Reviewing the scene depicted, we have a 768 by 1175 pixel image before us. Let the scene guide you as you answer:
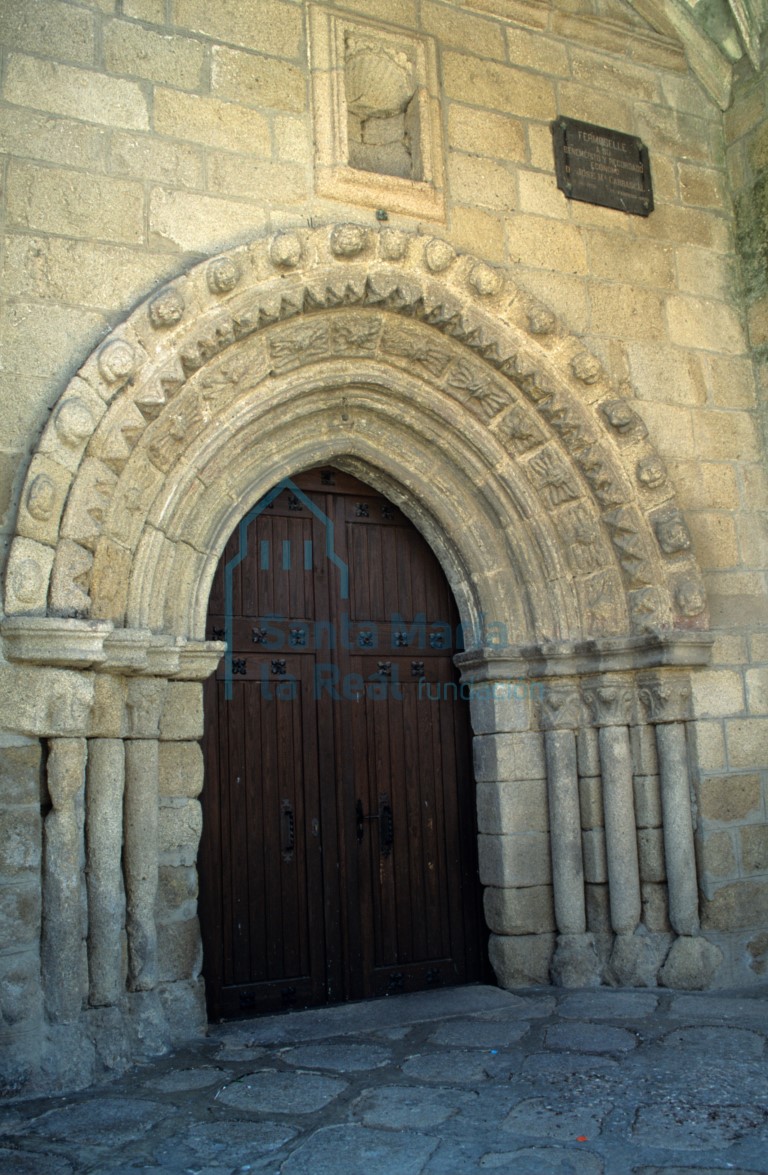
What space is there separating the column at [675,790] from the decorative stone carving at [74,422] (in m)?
2.44

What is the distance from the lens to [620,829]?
429 cm

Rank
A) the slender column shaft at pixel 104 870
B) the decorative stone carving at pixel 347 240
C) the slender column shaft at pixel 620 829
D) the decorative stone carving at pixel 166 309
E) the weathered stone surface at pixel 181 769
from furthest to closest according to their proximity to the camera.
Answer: the slender column shaft at pixel 620 829 < the decorative stone carving at pixel 347 240 < the weathered stone surface at pixel 181 769 < the decorative stone carving at pixel 166 309 < the slender column shaft at pixel 104 870

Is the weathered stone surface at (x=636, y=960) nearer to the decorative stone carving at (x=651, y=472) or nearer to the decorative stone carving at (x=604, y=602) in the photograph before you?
the decorative stone carving at (x=604, y=602)

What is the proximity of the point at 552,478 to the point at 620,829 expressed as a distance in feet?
4.88

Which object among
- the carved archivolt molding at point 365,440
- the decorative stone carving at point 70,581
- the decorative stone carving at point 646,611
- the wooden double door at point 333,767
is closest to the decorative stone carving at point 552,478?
the carved archivolt molding at point 365,440

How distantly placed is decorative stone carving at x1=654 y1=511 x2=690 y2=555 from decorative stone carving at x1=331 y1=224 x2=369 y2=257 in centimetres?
167

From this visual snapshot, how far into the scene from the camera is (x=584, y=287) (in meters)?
4.62

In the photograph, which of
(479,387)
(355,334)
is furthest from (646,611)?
→ (355,334)

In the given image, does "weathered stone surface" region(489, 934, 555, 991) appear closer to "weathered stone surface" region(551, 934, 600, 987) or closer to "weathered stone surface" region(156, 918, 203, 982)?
"weathered stone surface" region(551, 934, 600, 987)

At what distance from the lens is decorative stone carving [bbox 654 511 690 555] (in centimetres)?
440

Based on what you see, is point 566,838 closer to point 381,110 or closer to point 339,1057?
point 339,1057

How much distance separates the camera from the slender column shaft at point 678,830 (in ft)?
13.8

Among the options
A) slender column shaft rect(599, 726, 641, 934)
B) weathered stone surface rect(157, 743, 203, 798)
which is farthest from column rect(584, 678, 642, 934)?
weathered stone surface rect(157, 743, 203, 798)

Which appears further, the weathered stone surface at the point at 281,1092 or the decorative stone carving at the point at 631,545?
the decorative stone carving at the point at 631,545
